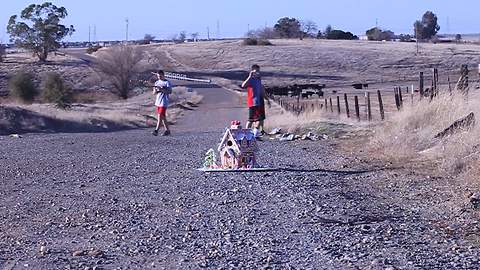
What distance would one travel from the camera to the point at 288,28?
590 ft

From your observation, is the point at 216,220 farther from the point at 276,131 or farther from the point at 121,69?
the point at 121,69

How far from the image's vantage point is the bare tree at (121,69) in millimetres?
89438

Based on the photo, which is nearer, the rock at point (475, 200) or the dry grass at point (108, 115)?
the rock at point (475, 200)

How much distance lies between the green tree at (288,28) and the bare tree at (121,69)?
8934 cm

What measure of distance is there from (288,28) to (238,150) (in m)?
165

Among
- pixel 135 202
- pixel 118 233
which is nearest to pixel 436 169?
pixel 135 202

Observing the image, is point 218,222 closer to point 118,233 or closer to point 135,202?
point 118,233

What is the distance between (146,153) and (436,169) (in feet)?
25.6

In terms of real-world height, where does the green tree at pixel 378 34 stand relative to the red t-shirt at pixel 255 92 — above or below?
above

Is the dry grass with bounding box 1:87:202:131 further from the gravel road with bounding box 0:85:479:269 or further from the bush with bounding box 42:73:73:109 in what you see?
the gravel road with bounding box 0:85:479:269

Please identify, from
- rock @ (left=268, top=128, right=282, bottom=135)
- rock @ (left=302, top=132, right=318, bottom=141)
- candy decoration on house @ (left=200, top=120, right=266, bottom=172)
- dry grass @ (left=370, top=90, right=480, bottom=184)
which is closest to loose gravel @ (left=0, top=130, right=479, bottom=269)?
candy decoration on house @ (left=200, top=120, right=266, bottom=172)

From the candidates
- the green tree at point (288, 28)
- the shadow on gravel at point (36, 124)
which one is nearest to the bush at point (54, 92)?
the shadow on gravel at point (36, 124)

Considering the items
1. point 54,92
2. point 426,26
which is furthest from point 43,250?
point 426,26

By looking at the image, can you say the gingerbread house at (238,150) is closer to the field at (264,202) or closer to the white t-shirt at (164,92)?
the field at (264,202)
